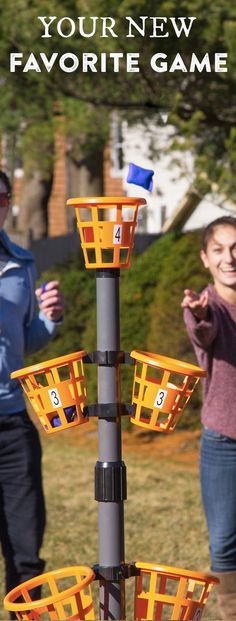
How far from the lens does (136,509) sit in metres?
8.22

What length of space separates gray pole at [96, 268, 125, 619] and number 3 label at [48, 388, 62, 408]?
0.35ft

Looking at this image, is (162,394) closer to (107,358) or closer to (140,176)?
(107,358)

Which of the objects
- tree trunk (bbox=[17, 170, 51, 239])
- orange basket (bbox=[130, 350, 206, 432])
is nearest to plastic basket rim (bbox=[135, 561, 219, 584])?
orange basket (bbox=[130, 350, 206, 432])

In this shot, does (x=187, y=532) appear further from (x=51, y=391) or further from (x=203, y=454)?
(x=51, y=391)

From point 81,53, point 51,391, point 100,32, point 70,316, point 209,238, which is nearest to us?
point 51,391

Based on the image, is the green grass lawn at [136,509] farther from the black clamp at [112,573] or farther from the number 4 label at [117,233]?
the number 4 label at [117,233]

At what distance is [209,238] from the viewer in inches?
188

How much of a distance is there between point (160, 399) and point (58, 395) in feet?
0.86

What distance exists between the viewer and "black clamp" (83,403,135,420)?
3.25 m

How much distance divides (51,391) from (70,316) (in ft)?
29.5

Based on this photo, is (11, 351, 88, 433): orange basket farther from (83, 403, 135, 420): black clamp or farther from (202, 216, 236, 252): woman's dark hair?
(202, 216, 236, 252): woman's dark hair

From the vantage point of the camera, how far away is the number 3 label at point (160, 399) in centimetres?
324

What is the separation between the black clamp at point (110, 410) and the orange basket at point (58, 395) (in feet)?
0.16

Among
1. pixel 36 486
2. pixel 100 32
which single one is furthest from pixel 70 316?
pixel 36 486
